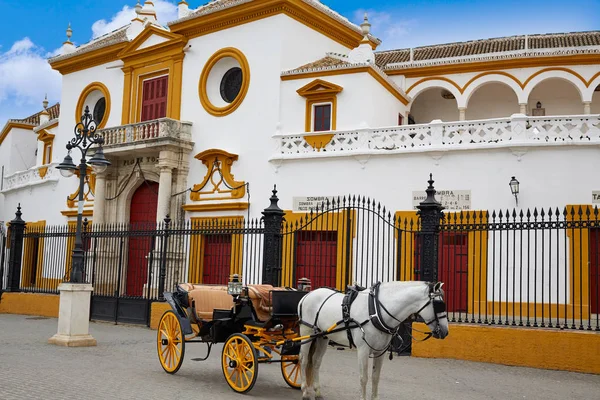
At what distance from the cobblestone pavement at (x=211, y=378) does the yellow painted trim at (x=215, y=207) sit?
7.81m

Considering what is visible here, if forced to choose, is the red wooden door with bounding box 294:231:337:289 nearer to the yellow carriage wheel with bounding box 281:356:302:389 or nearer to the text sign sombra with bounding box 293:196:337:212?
the text sign sombra with bounding box 293:196:337:212

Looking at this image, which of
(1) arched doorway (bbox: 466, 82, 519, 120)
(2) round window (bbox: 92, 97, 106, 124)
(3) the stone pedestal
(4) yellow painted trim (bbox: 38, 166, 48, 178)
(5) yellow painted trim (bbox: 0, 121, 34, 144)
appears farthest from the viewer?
(5) yellow painted trim (bbox: 0, 121, 34, 144)

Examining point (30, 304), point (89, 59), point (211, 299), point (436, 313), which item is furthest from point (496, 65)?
point (30, 304)

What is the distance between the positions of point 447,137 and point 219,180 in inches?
290

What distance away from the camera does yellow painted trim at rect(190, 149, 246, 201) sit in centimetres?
2025

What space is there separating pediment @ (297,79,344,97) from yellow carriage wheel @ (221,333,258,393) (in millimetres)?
12048

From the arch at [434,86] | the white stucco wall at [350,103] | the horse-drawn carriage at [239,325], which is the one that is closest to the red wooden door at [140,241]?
the white stucco wall at [350,103]

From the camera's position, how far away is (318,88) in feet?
63.8

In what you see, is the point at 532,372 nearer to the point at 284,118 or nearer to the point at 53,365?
the point at 53,365

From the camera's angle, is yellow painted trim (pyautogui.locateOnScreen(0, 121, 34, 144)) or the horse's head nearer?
the horse's head

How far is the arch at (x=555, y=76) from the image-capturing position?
2036 cm

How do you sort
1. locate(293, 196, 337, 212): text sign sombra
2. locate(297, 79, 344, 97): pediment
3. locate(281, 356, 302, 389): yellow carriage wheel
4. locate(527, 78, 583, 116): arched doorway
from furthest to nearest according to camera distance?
1. locate(527, 78, 583, 116): arched doorway
2. locate(297, 79, 344, 97): pediment
3. locate(293, 196, 337, 212): text sign sombra
4. locate(281, 356, 302, 389): yellow carriage wheel

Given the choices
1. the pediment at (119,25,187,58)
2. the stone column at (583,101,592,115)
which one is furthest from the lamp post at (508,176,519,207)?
the pediment at (119,25,187,58)

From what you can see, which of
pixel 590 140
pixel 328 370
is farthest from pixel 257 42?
pixel 328 370
